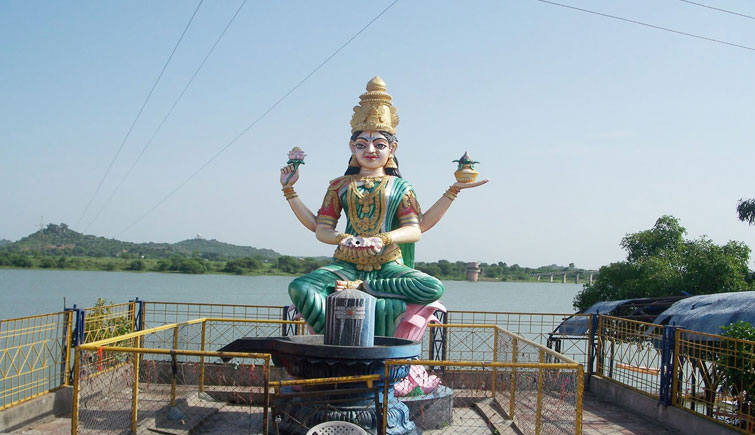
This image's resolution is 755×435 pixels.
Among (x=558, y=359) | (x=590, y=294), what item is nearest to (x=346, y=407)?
(x=558, y=359)

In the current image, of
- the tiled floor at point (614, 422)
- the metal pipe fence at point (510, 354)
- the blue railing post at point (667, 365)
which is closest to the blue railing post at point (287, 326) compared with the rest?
the metal pipe fence at point (510, 354)

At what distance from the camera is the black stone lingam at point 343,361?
6.23 m

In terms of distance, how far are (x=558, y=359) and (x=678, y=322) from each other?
20.9ft

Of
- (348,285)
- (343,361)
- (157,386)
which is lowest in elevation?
(157,386)

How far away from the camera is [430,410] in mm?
7789

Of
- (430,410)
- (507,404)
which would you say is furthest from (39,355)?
(507,404)

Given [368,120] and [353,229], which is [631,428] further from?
[368,120]

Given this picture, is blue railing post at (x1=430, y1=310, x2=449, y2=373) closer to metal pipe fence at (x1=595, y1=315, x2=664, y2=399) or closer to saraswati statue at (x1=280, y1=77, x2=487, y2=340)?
saraswati statue at (x1=280, y1=77, x2=487, y2=340)

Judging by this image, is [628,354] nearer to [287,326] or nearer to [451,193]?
[451,193]

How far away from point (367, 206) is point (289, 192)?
1.35m

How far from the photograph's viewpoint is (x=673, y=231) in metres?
21.8

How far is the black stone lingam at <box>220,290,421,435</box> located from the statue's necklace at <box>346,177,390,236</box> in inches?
108

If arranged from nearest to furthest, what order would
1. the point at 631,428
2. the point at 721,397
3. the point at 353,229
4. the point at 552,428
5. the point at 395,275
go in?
the point at 552,428 < the point at 721,397 < the point at 631,428 < the point at 395,275 < the point at 353,229

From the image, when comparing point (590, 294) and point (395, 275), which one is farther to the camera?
point (590, 294)
